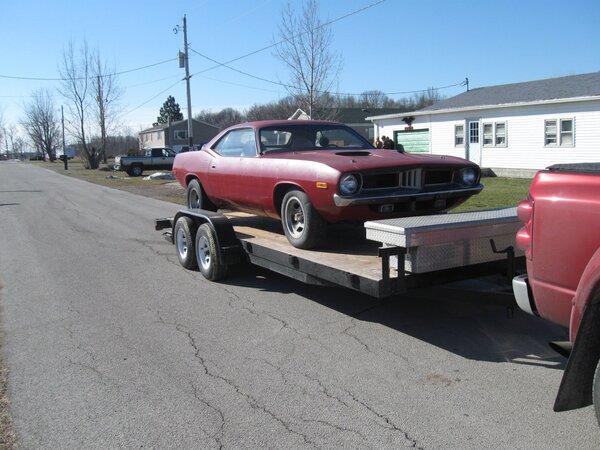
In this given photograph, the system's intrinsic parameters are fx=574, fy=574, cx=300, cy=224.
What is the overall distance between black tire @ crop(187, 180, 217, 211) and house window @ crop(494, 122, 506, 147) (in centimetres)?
1939

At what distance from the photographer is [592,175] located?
3.00m

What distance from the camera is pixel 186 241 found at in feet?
25.3

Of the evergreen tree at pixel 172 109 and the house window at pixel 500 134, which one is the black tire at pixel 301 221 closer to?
the house window at pixel 500 134

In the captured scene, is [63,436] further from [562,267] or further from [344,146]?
[344,146]

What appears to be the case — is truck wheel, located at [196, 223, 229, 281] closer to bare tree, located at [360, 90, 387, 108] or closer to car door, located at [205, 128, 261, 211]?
car door, located at [205, 128, 261, 211]

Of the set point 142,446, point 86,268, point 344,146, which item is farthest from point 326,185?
point 86,268

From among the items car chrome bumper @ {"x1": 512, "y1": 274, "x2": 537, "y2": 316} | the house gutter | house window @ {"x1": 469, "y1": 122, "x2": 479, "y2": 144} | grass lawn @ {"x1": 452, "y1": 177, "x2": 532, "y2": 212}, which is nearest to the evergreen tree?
the house gutter

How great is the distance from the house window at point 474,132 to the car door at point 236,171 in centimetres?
2071

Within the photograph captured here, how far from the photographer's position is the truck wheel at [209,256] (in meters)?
6.81

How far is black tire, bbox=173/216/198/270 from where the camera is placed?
760 centimetres

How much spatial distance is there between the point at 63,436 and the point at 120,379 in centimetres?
83

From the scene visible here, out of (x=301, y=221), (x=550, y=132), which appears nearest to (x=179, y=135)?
(x=550, y=132)

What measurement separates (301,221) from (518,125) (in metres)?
20.8

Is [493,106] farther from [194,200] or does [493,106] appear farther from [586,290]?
[586,290]
